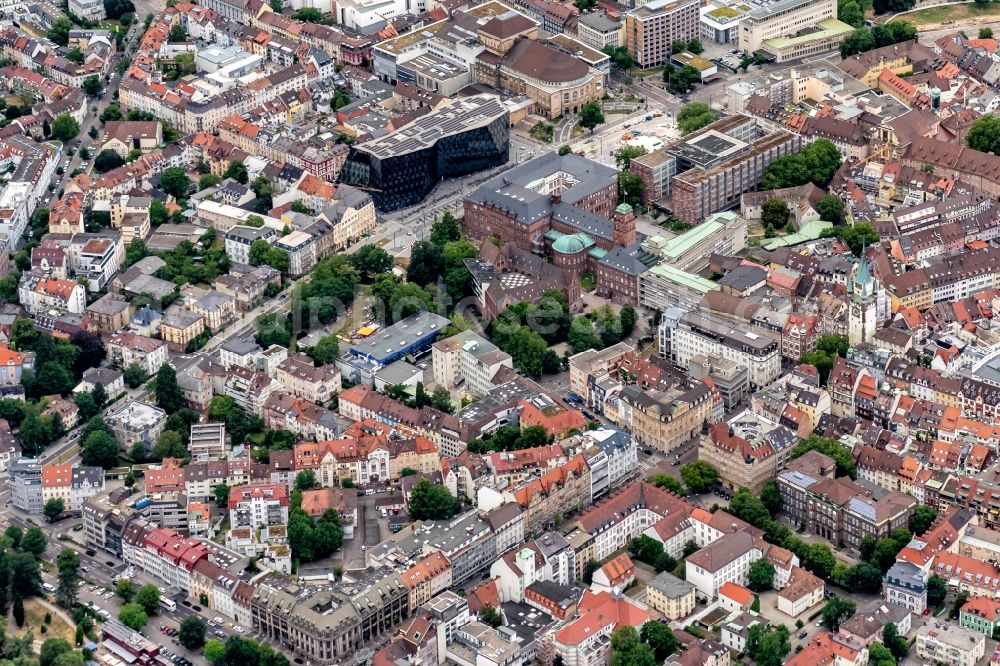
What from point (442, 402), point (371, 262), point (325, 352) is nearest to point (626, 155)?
point (371, 262)

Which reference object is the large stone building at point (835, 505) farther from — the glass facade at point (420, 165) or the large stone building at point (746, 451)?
the glass facade at point (420, 165)

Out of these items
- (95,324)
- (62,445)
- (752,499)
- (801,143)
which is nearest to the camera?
(752,499)

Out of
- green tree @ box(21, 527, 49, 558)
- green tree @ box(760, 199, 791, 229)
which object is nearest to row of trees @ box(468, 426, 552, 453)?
green tree @ box(21, 527, 49, 558)

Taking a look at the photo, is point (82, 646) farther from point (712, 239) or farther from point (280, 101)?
point (280, 101)

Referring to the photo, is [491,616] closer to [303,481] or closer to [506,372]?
[303,481]

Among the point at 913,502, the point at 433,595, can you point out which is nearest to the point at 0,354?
the point at 433,595

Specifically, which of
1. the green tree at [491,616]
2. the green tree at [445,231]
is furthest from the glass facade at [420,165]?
the green tree at [491,616]
